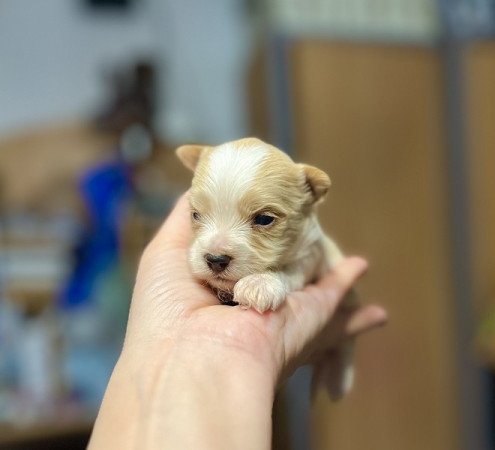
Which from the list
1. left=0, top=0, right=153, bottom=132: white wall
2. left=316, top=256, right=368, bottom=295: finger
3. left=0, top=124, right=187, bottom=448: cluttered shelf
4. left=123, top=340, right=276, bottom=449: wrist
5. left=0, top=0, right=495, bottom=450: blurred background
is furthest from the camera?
left=0, top=0, right=153, bottom=132: white wall

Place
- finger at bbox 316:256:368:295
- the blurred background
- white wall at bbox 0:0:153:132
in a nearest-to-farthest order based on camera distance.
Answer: finger at bbox 316:256:368:295 < the blurred background < white wall at bbox 0:0:153:132

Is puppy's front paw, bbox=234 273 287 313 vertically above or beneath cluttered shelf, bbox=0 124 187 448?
above

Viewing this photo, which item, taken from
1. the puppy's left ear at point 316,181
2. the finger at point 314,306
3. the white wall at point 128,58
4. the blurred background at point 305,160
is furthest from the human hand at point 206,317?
the white wall at point 128,58

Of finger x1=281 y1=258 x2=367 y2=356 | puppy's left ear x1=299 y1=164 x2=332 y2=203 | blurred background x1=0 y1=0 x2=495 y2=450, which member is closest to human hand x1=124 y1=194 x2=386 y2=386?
finger x1=281 y1=258 x2=367 y2=356

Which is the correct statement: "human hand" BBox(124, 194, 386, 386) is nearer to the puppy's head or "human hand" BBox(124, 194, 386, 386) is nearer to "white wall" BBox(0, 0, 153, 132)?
the puppy's head

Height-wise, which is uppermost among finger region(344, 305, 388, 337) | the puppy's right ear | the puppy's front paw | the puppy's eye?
the puppy's right ear

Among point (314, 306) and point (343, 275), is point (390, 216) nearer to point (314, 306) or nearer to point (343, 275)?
point (343, 275)

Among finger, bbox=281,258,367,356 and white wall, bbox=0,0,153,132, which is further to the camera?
white wall, bbox=0,0,153,132

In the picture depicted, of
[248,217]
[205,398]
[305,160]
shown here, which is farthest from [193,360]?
[305,160]

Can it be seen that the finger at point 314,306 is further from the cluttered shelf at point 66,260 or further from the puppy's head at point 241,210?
the cluttered shelf at point 66,260

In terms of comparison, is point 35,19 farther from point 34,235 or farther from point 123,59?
point 34,235
